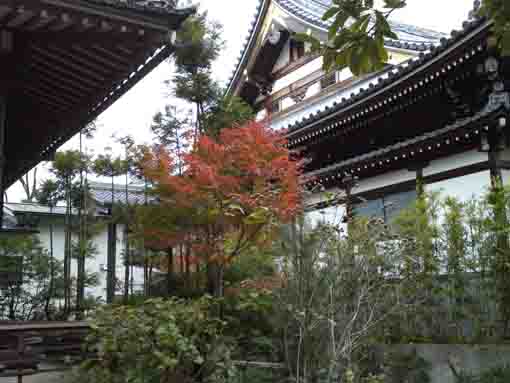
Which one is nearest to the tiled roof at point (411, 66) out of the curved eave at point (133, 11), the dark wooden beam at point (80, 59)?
the curved eave at point (133, 11)

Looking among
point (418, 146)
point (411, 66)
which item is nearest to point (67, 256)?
point (418, 146)

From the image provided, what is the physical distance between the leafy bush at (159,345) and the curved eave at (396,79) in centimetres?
533

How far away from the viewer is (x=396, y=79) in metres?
9.41

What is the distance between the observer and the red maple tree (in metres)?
7.66

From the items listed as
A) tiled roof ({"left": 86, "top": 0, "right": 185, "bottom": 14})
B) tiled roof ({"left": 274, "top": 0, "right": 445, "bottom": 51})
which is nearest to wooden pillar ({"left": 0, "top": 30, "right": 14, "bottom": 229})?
tiled roof ({"left": 86, "top": 0, "right": 185, "bottom": 14})

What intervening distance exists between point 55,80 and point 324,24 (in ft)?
25.9

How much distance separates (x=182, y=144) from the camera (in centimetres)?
1005

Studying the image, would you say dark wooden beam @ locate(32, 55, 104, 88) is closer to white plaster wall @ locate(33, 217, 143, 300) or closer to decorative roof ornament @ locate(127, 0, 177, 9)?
decorative roof ornament @ locate(127, 0, 177, 9)

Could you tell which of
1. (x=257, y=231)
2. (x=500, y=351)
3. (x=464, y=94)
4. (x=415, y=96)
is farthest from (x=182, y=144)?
(x=500, y=351)

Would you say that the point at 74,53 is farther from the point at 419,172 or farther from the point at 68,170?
the point at 68,170

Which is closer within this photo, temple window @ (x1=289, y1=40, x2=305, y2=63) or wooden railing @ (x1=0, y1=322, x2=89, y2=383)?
wooden railing @ (x1=0, y1=322, x2=89, y2=383)

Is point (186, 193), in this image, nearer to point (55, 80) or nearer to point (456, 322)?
point (55, 80)

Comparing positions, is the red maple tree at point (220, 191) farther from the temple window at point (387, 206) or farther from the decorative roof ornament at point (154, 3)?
the decorative roof ornament at point (154, 3)

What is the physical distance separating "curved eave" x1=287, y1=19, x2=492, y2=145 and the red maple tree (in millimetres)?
2110
